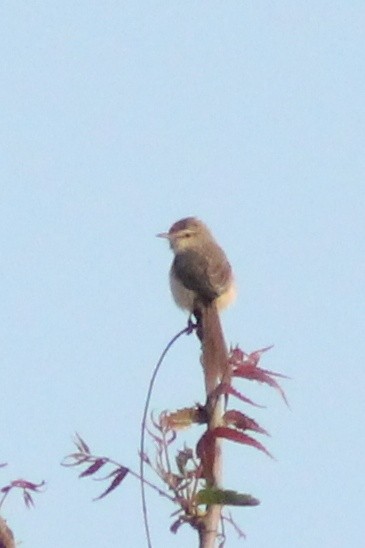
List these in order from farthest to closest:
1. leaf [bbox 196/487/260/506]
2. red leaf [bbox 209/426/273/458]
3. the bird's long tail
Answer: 1. the bird's long tail
2. red leaf [bbox 209/426/273/458]
3. leaf [bbox 196/487/260/506]

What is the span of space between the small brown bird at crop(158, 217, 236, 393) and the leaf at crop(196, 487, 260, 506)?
4.91 m

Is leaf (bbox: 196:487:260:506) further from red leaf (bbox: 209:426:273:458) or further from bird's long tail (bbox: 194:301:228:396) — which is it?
bird's long tail (bbox: 194:301:228:396)

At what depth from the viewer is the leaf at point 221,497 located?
1.77m

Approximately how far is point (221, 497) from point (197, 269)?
6559 mm

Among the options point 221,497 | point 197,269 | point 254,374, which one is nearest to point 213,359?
point 254,374

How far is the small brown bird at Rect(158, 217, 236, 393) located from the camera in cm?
782

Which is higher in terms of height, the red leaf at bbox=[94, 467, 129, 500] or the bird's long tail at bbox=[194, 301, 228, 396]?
the bird's long tail at bbox=[194, 301, 228, 396]

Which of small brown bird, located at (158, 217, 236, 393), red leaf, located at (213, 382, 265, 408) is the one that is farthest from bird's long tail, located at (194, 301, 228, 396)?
small brown bird, located at (158, 217, 236, 393)

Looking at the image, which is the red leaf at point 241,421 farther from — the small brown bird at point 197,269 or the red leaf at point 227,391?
the small brown bird at point 197,269

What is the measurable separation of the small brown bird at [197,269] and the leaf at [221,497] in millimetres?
4914

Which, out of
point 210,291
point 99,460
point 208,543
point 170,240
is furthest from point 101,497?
point 170,240

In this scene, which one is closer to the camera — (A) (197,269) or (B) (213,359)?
(B) (213,359)

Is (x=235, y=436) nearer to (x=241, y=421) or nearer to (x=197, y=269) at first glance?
(x=241, y=421)

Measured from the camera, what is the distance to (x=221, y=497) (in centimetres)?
183
